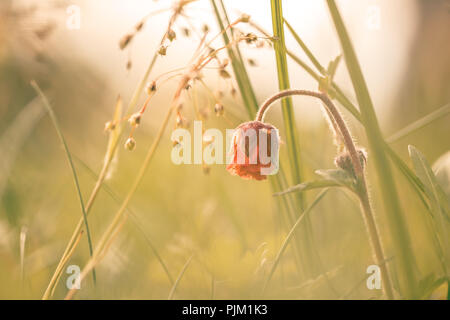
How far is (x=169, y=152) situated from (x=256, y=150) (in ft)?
3.91

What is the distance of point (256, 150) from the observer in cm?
92

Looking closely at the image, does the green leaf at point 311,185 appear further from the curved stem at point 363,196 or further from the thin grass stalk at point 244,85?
the thin grass stalk at point 244,85

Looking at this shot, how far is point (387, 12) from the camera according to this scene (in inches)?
66.9

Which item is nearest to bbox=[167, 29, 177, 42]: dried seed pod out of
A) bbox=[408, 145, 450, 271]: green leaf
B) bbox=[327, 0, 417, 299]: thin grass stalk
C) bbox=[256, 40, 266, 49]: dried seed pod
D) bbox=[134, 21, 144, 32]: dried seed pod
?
bbox=[134, 21, 144, 32]: dried seed pod

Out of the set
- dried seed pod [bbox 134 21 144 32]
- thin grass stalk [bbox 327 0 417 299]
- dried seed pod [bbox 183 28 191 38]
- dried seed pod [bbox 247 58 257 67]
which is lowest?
thin grass stalk [bbox 327 0 417 299]

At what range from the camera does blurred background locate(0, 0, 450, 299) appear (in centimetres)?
106

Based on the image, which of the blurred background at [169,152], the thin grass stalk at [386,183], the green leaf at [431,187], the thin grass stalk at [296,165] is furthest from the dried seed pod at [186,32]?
the green leaf at [431,187]

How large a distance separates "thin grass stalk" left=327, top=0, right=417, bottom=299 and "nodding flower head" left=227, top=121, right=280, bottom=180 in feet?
0.73

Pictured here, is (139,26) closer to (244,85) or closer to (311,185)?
(244,85)

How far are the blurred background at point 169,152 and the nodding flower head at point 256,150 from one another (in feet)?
0.47

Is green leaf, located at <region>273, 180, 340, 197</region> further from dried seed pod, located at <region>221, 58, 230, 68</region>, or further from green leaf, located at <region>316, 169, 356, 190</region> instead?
dried seed pod, located at <region>221, 58, 230, 68</region>

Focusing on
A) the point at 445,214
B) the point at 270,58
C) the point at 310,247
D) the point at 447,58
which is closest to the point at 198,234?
the point at 310,247

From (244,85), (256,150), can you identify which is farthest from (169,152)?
(256,150)

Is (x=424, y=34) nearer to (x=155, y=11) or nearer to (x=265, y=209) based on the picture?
(x=265, y=209)
